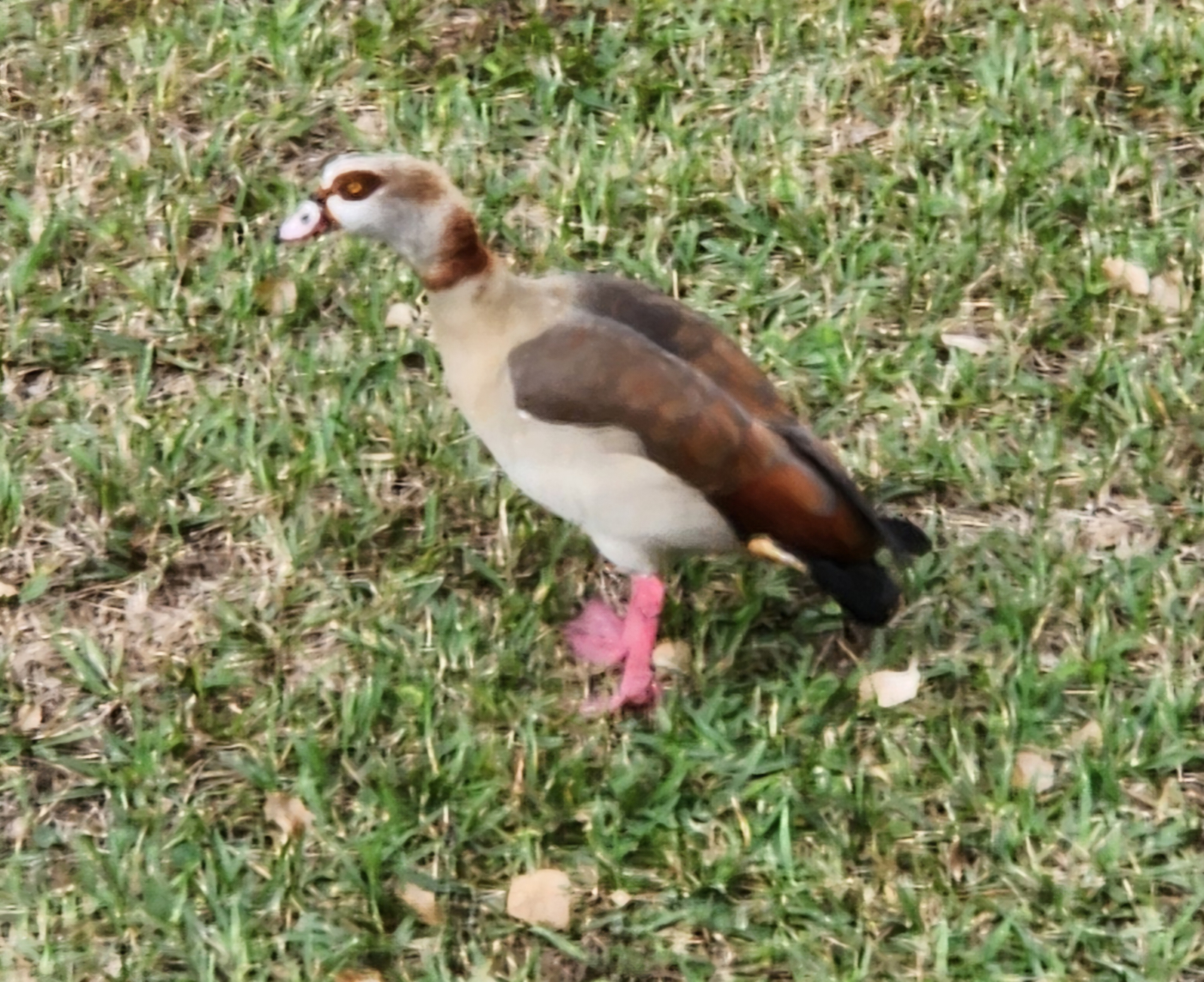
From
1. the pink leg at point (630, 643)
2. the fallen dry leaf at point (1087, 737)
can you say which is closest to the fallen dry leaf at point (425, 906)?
the pink leg at point (630, 643)

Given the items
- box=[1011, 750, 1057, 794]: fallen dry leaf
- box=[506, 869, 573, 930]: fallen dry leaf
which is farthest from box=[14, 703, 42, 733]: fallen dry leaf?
box=[1011, 750, 1057, 794]: fallen dry leaf

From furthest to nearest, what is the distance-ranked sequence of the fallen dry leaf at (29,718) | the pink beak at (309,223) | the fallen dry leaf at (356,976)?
the fallen dry leaf at (29,718) < the pink beak at (309,223) < the fallen dry leaf at (356,976)

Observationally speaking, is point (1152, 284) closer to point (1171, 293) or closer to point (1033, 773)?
point (1171, 293)

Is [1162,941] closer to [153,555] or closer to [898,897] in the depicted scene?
[898,897]

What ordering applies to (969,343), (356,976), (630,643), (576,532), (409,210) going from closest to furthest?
1. (356,976)
2. (409,210)
3. (630,643)
4. (576,532)
5. (969,343)

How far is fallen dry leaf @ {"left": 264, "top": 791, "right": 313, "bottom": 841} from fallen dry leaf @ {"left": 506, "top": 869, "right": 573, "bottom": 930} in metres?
0.40

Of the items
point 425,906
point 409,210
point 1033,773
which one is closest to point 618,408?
point 409,210

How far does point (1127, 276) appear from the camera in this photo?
11.3 feet

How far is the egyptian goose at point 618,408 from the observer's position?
2445mm

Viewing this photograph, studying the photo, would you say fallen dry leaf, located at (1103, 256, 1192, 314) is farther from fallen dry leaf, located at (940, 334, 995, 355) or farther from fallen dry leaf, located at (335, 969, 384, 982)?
fallen dry leaf, located at (335, 969, 384, 982)

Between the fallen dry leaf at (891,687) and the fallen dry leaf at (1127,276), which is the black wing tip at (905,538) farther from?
the fallen dry leaf at (1127,276)

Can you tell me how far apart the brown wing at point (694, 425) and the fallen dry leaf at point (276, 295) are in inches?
43.4

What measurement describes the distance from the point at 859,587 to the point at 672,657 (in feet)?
1.47

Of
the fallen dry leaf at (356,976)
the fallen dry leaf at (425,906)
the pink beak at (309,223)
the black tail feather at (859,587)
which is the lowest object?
the fallen dry leaf at (356,976)
